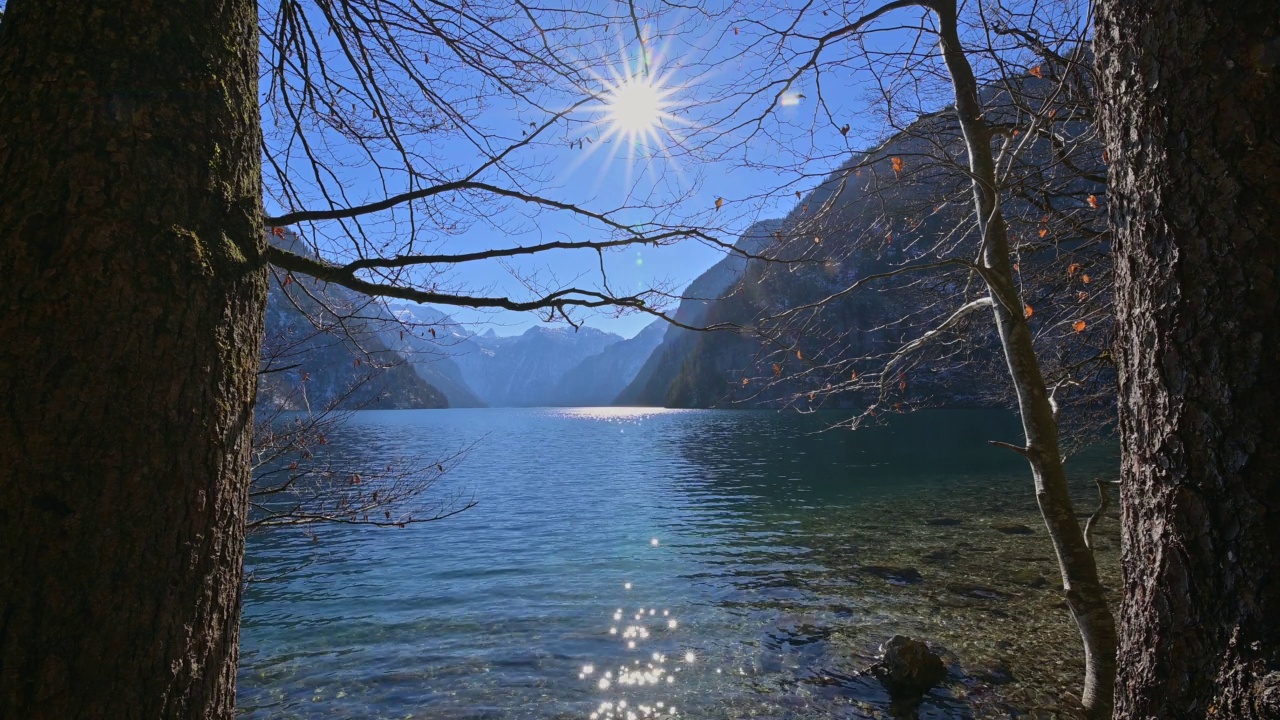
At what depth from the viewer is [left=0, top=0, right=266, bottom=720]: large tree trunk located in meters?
1.42

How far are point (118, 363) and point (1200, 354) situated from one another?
2763mm

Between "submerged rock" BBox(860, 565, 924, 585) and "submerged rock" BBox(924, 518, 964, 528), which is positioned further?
"submerged rock" BBox(924, 518, 964, 528)


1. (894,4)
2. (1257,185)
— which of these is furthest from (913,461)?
(1257,185)

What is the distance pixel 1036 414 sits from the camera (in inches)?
171

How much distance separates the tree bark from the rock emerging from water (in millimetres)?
3703

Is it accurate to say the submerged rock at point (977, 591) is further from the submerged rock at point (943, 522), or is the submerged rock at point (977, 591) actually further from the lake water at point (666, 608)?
the submerged rock at point (943, 522)

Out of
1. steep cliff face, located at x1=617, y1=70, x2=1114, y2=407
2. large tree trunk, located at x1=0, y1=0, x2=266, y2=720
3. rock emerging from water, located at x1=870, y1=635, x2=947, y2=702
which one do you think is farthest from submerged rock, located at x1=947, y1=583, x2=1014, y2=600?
large tree trunk, located at x1=0, y1=0, x2=266, y2=720

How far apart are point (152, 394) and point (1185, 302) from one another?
107 inches

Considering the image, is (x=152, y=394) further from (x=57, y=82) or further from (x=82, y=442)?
(x=57, y=82)

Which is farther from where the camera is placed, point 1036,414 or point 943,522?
point 943,522

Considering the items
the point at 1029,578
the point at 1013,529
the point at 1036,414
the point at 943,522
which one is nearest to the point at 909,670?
the point at 1036,414

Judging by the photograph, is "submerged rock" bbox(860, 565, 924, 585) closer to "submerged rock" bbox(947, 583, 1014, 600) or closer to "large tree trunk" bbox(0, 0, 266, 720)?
"submerged rock" bbox(947, 583, 1014, 600)

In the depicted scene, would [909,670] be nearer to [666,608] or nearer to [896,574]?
[666,608]

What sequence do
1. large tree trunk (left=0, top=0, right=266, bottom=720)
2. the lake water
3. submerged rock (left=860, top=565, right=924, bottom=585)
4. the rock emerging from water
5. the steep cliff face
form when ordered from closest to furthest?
1. large tree trunk (left=0, top=0, right=266, bottom=720)
2. the steep cliff face
3. the rock emerging from water
4. the lake water
5. submerged rock (left=860, top=565, right=924, bottom=585)
